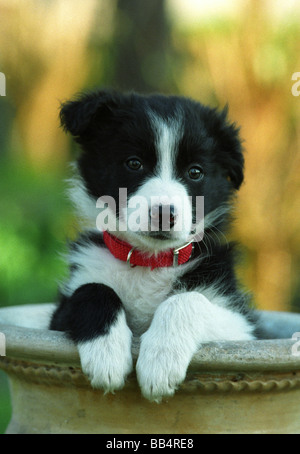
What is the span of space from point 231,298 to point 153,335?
642 millimetres

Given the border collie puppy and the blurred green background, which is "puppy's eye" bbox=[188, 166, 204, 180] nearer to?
the border collie puppy

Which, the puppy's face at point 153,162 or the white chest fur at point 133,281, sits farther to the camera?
the white chest fur at point 133,281

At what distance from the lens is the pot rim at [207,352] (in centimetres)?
200

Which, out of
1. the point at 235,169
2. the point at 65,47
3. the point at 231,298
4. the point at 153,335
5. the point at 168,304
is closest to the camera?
the point at 153,335

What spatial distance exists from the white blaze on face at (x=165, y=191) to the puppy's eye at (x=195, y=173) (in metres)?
0.12

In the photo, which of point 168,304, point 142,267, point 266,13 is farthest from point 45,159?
point 168,304

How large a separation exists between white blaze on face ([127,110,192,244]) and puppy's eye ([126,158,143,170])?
9cm

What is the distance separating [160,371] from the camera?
2.01m

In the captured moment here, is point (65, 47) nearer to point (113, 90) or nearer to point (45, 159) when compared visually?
point (45, 159)

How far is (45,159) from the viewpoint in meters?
→ 6.71
